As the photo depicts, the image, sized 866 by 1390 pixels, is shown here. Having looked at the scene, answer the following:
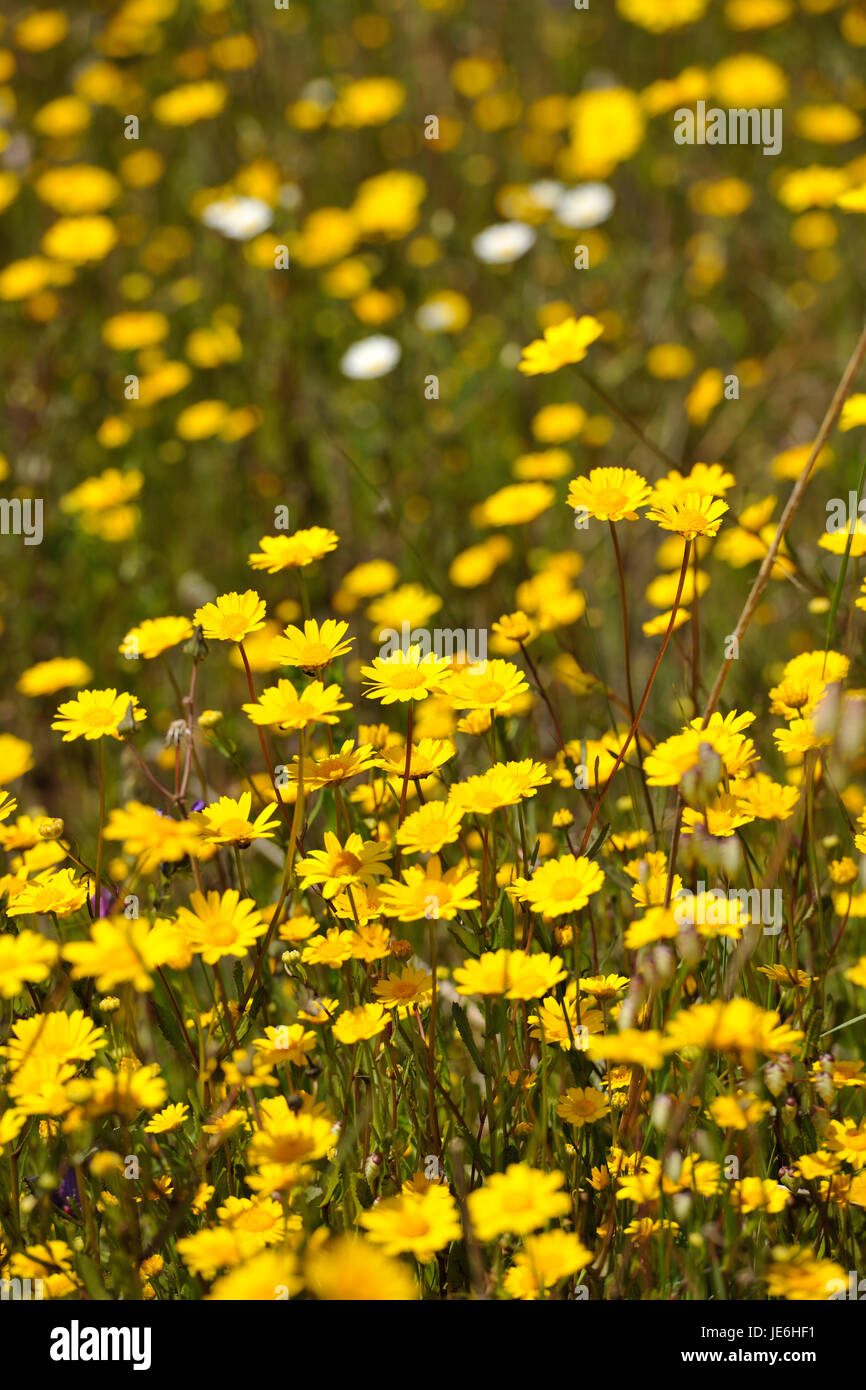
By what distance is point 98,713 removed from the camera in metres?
1.60

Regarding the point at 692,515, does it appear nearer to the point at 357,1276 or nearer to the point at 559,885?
the point at 559,885

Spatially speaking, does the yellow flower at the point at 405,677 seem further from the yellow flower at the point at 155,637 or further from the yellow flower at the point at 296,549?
the yellow flower at the point at 155,637

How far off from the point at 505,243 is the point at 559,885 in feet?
10.4

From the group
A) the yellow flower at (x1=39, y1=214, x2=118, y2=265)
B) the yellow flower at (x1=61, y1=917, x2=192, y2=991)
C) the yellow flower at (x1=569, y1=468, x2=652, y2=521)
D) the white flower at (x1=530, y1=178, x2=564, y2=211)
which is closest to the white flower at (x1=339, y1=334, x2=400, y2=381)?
the white flower at (x1=530, y1=178, x2=564, y2=211)

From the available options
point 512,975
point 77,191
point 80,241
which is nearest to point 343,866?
point 512,975

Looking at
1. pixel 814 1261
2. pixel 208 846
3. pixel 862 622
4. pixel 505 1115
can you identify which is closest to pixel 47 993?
pixel 208 846

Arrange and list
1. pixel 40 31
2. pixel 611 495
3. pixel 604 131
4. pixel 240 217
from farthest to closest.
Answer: pixel 40 31
pixel 604 131
pixel 240 217
pixel 611 495

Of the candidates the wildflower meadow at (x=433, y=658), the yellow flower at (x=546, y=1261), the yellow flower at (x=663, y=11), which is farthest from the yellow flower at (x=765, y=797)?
the yellow flower at (x=663, y=11)

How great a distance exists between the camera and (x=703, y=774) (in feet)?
4.05

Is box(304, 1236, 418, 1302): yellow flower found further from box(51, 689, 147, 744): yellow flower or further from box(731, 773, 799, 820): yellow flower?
box(51, 689, 147, 744): yellow flower

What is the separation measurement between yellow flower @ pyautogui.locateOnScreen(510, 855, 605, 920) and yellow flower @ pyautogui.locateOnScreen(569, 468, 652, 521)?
420 millimetres

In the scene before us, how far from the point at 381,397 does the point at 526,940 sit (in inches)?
109

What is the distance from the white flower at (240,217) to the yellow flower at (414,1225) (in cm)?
343

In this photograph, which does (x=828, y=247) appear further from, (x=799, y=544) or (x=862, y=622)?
(x=862, y=622)
